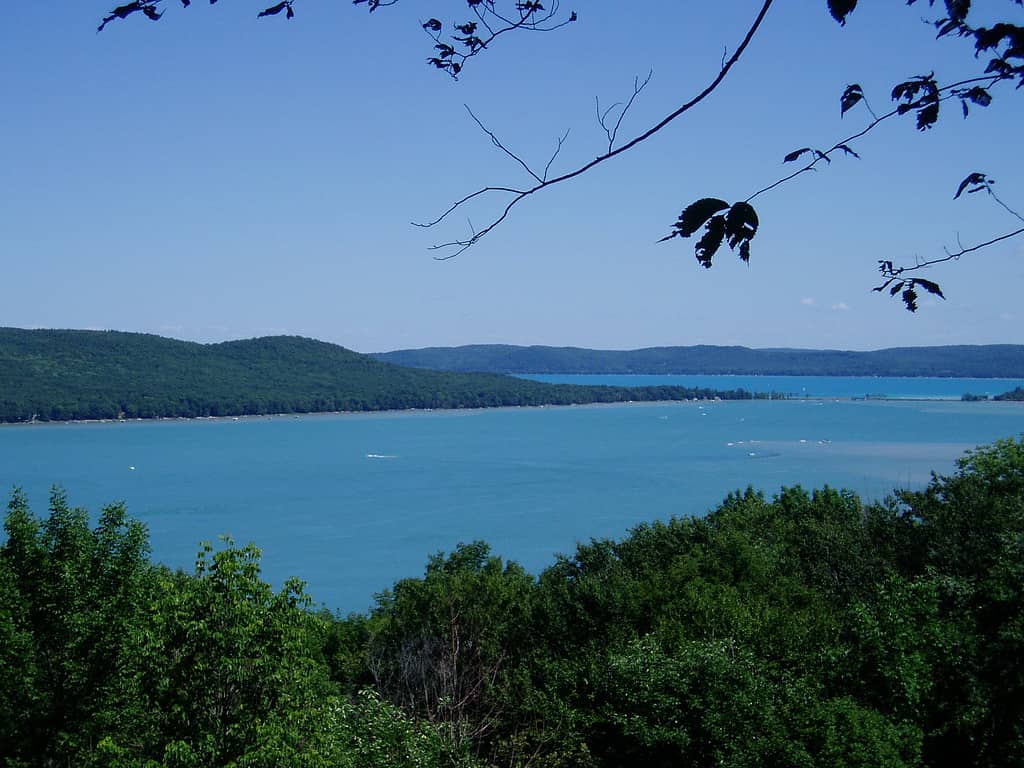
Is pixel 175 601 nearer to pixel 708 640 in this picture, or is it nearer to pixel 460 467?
pixel 708 640

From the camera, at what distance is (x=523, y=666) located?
16641mm

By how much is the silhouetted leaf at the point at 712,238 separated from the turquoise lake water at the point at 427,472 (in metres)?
39.7

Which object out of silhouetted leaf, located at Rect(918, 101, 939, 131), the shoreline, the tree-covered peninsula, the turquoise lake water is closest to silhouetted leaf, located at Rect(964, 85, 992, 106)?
silhouetted leaf, located at Rect(918, 101, 939, 131)

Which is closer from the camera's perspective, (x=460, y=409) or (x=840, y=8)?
(x=840, y=8)

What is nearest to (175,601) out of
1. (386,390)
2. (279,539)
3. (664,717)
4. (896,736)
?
(664,717)

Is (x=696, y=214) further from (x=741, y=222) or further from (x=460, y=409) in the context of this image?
(x=460, y=409)

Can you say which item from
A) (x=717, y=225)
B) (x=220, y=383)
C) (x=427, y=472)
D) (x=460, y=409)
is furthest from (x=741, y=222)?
(x=460, y=409)

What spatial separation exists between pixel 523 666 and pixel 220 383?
393 feet

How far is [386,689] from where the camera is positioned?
17.7 metres

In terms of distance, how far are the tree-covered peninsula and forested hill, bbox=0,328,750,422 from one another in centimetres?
10447

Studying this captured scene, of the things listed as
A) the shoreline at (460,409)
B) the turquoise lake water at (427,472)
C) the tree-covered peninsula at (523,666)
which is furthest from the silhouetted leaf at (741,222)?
the shoreline at (460,409)

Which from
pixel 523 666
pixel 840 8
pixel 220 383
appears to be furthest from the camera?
pixel 220 383

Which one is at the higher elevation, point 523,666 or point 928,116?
point 928,116

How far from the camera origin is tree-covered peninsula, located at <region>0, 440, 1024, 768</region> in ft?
30.1
